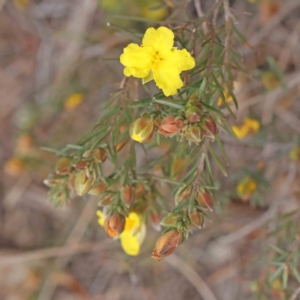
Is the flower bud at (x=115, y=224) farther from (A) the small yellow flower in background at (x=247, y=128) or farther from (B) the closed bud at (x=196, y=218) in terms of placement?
(A) the small yellow flower in background at (x=247, y=128)

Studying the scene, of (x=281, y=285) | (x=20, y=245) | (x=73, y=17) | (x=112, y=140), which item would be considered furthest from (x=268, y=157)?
(x=20, y=245)

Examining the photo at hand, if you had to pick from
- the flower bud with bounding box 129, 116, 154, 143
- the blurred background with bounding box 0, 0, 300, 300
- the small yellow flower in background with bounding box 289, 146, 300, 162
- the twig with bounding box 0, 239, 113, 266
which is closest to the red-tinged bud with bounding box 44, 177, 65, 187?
the flower bud with bounding box 129, 116, 154, 143

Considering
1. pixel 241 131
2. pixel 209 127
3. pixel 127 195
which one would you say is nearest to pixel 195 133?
pixel 209 127

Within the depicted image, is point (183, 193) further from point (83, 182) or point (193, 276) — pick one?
point (193, 276)

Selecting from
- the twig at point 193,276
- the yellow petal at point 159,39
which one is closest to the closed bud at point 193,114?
the yellow petal at point 159,39

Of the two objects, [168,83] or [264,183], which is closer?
[168,83]

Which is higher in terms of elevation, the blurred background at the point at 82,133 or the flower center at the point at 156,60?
the flower center at the point at 156,60

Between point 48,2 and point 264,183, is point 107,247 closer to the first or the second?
point 264,183
